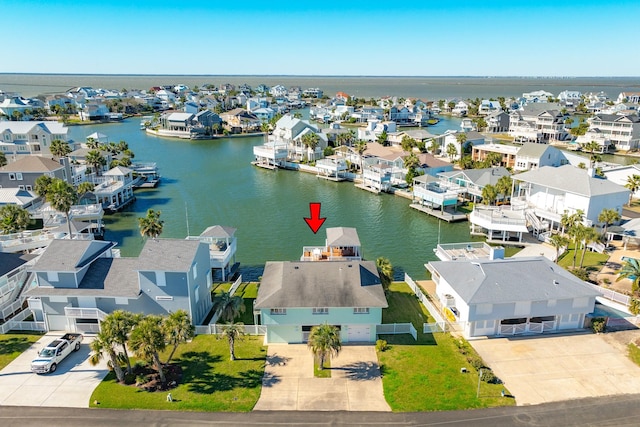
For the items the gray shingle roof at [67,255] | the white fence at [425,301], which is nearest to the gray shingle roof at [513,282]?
the white fence at [425,301]

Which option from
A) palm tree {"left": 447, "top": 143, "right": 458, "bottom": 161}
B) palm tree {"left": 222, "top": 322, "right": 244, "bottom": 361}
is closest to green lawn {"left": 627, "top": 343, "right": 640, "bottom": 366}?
palm tree {"left": 222, "top": 322, "right": 244, "bottom": 361}

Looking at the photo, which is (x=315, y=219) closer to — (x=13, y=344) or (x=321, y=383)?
(x=321, y=383)

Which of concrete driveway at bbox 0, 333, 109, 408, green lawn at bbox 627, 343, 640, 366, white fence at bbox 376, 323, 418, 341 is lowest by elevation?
concrete driveway at bbox 0, 333, 109, 408

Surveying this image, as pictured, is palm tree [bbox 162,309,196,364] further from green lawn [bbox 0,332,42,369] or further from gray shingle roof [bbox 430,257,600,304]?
gray shingle roof [bbox 430,257,600,304]

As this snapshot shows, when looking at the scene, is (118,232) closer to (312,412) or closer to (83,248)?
(83,248)

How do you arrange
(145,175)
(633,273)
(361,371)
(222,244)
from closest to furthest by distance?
1. (361,371)
2. (633,273)
3. (222,244)
4. (145,175)

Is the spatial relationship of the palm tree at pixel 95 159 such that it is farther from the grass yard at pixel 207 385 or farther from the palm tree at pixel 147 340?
the palm tree at pixel 147 340

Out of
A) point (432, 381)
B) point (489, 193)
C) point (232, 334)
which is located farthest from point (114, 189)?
point (432, 381)
